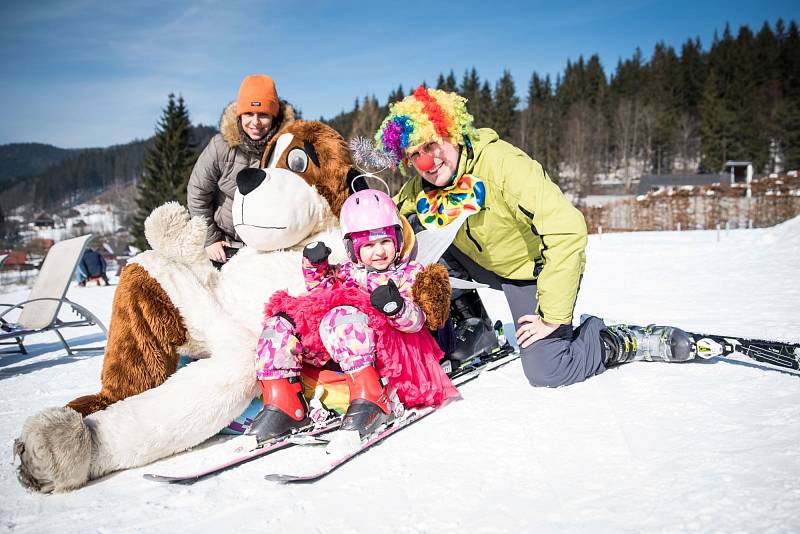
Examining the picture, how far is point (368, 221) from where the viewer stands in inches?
86.8

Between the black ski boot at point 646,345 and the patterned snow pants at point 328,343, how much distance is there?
1389 mm

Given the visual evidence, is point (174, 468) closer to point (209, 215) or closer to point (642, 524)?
point (642, 524)

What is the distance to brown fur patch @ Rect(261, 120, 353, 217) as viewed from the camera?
249 centimetres

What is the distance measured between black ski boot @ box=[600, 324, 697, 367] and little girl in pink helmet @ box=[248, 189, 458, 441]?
0.95 metres

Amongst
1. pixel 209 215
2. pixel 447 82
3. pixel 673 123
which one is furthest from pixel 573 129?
pixel 209 215

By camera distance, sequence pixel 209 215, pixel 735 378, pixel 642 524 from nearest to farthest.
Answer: pixel 642 524 < pixel 735 378 < pixel 209 215

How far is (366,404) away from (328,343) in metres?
0.28

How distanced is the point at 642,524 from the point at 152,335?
1.80 m

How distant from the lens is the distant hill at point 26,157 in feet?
557

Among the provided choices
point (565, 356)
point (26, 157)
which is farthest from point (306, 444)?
point (26, 157)

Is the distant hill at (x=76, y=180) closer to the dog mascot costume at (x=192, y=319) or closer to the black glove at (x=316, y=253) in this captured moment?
the dog mascot costume at (x=192, y=319)

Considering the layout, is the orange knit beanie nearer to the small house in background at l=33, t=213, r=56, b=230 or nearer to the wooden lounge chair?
the wooden lounge chair

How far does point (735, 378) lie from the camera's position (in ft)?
7.66

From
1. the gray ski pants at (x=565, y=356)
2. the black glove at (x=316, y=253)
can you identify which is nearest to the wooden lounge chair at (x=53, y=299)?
the black glove at (x=316, y=253)
